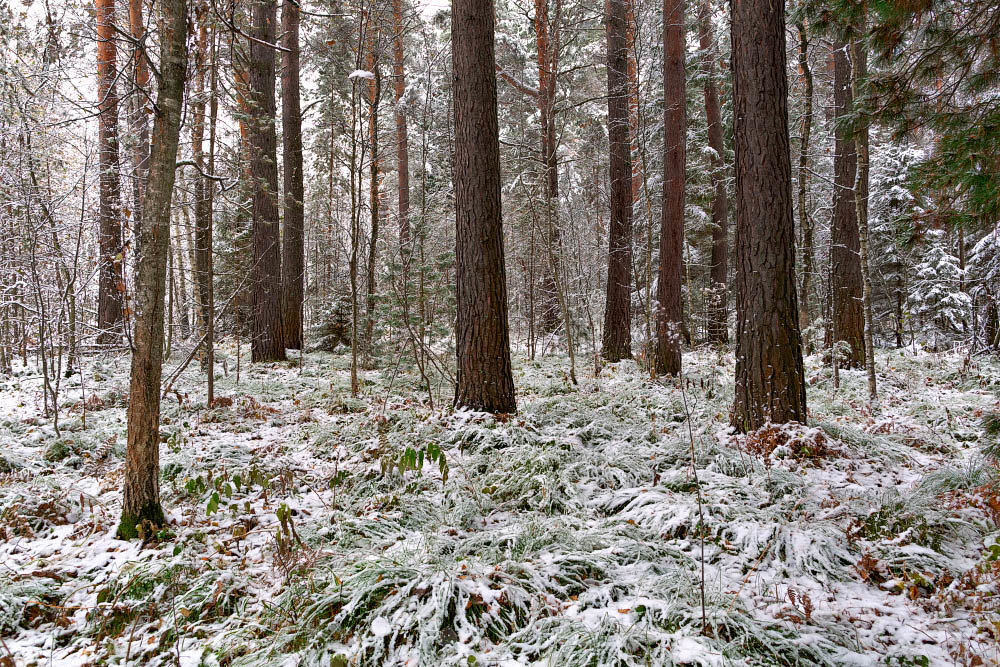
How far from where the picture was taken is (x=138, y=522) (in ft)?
11.1

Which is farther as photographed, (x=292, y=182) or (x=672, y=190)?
(x=292, y=182)

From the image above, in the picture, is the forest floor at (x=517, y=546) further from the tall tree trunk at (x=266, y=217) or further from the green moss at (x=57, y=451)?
the tall tree trunk at (x=266, y=217)

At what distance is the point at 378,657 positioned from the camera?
2.36 m

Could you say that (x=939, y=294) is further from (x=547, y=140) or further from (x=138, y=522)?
(x=138, y=522)

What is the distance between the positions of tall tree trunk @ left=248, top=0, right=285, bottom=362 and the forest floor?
172 inches

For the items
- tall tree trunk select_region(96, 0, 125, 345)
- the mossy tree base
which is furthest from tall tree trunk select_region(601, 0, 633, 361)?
tall tree trunk select_region(96, 0, 125, 345)

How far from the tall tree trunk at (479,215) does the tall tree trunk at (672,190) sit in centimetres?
398

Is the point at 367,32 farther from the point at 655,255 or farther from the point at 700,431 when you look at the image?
the point at 655,255

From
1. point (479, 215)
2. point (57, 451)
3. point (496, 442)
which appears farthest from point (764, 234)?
point (57, 451)

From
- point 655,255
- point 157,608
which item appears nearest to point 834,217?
point 655,255

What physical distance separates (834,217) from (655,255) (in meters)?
5.39

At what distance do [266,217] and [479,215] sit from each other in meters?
5.89

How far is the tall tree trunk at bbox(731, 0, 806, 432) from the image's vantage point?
4.61 m

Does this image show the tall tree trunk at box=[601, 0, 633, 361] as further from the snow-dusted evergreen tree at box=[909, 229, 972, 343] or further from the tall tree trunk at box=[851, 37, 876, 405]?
the snow-dusted evergreen tree at box=[909, 229, 972, 343]
